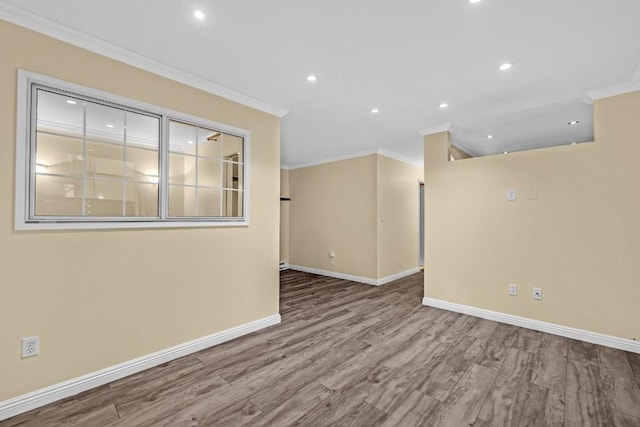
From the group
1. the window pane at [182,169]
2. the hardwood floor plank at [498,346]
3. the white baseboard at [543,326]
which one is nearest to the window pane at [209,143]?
the window pane at [182,169]

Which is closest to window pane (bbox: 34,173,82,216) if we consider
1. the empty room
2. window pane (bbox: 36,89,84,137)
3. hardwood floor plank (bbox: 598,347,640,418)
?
the empty room

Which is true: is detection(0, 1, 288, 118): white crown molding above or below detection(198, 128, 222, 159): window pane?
above

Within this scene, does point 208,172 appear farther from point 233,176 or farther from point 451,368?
point 451,368

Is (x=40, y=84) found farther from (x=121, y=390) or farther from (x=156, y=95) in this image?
(x=121, y=390)

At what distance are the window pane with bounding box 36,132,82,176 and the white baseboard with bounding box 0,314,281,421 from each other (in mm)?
1482

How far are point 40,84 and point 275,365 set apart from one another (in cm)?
268

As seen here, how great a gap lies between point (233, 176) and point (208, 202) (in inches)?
15.2

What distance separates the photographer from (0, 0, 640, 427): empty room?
183 cm

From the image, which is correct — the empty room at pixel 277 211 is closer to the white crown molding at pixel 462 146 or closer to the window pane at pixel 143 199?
the window pane at pixel 143 199

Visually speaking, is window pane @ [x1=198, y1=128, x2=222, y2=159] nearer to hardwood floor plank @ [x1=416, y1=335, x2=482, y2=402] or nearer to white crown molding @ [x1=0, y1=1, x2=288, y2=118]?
white crown molding @ [x1=0, y1=1, x2=288, y2=118]

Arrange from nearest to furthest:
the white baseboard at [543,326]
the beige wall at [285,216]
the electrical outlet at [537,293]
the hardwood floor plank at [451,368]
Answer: the hardwood floor plank at [451,368] → the white baseboard at [543,326] → the electrical outlet at [537,293] → the beige wall at [285,216]

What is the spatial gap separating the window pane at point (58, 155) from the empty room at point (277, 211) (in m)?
0.01

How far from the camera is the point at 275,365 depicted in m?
2.43

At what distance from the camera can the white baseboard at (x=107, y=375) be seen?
181 cm
